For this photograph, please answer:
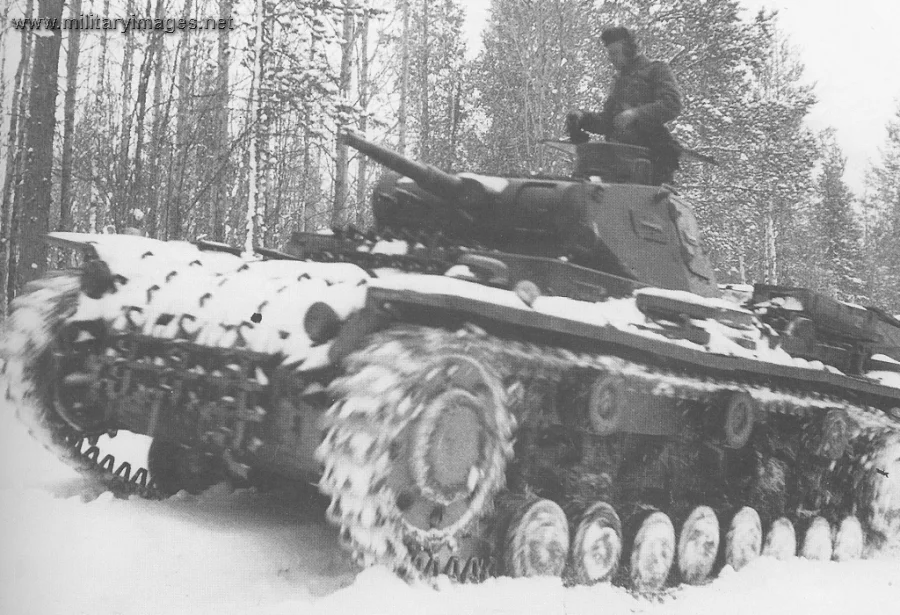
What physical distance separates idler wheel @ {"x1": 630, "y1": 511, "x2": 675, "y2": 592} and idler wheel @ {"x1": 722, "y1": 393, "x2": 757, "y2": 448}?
740 millimetres

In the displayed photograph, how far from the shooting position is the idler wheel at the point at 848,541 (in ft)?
24.0

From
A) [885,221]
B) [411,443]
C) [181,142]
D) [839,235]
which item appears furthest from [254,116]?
[839,235]

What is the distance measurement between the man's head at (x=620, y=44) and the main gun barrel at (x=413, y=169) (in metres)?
2.19

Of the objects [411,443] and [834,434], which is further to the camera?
[834,434]

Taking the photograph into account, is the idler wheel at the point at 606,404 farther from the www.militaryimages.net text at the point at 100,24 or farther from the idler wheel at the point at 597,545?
the www.militaryimages.net text at the point at 100,24

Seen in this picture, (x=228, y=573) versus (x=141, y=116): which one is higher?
(x=141, y=116)

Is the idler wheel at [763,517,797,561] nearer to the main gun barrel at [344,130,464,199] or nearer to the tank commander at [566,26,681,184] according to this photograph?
the tank commander at [566,26,681,184]

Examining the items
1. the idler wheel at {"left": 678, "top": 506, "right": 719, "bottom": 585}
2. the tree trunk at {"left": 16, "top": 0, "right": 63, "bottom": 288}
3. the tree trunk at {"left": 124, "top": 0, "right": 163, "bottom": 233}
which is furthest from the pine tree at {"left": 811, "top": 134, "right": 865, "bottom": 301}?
the tree trunk at {"left": 16, "top": 0, "right": 63, "bottom": 288}

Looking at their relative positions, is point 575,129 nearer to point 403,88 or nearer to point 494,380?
point 494,380

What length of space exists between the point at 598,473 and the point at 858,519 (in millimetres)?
3081

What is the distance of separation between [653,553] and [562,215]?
7.22 ft

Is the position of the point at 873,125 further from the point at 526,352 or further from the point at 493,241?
the point at 526,352

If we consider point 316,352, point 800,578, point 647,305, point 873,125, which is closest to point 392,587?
point 316,352

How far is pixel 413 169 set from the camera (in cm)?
575
